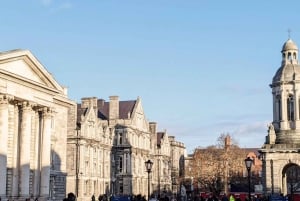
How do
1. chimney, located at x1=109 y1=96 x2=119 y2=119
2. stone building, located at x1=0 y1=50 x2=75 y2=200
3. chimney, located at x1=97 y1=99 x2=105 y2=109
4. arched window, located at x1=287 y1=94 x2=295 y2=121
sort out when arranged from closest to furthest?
1. stone building, located at x1=0 y1=50 x2=75 y2=200
2. arched window, located at x1=287 y1=94 x2=295 y2=121
3. chimney, located at x1=109 y1=96 x2=119 y2=119
4. chimney, located at x1=97 y1=99 x2=105 y2=109

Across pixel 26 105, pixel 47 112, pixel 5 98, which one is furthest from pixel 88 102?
pixel 5 98

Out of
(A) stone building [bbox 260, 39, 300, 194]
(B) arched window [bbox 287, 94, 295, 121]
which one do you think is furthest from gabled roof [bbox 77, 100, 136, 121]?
(B) arched window [bbox 287, 94, 295, 121]

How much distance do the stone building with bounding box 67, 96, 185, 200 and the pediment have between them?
30.3m

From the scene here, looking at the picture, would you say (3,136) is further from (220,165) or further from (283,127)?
(220,165)

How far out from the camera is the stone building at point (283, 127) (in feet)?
216

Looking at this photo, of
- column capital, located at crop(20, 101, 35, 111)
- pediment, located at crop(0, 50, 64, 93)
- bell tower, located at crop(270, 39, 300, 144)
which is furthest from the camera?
bell tower, located at crop(270, 39, 300, 144)

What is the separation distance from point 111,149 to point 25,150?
46.9m

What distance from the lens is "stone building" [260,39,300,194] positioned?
216 feet

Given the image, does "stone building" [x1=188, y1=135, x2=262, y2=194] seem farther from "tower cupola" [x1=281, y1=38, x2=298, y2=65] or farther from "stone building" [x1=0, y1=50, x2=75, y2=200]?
"stone building" [x1=0, y1=50, x2=75, y2=200]

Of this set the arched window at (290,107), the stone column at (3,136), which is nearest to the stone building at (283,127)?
the arched window at (290,107)

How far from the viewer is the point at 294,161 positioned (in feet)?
215

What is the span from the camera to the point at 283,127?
69375 mm

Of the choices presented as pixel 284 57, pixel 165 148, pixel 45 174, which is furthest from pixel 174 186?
pixel 45 174

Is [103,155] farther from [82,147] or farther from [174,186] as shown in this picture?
[174,186]
